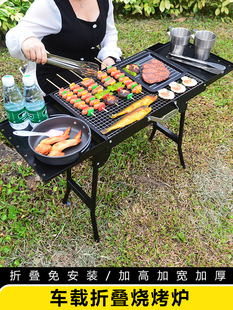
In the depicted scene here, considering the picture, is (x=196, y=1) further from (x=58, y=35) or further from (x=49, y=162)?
(x=49, y=162)

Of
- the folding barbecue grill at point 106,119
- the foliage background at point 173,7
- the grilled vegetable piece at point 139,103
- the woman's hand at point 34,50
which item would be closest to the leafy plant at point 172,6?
the foliage background at point 173,7

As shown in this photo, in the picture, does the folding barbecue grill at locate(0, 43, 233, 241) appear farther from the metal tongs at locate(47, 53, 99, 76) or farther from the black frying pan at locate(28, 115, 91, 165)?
the metal tongs at locate(47, 53, 99, 76)

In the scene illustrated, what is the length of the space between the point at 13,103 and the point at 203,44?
6.92 ft

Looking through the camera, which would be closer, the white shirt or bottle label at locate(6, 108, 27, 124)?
bottle label at locate(6, 108, 27, 124)

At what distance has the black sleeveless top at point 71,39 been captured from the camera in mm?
2809

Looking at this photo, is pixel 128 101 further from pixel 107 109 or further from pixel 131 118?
pixel 131 118

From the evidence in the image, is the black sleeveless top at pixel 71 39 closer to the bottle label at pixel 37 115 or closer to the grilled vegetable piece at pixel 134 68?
the grilled vegetable piece at pixel 134 68

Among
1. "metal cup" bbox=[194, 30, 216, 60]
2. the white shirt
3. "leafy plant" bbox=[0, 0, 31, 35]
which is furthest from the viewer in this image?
"leafy plant" bbox=[0, 0, 31, 35]

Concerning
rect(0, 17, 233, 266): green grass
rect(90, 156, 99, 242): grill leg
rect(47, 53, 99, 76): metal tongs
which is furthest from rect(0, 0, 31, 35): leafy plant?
rect(90, 156, 99, 242): grill leg

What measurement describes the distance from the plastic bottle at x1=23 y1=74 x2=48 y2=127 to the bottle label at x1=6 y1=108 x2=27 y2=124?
1.6 inches

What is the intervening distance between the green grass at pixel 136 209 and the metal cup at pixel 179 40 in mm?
1534

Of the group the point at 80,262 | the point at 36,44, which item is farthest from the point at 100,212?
the point at 36,44

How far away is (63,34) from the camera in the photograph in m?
2.92

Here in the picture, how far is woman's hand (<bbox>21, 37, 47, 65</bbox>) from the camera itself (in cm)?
239
